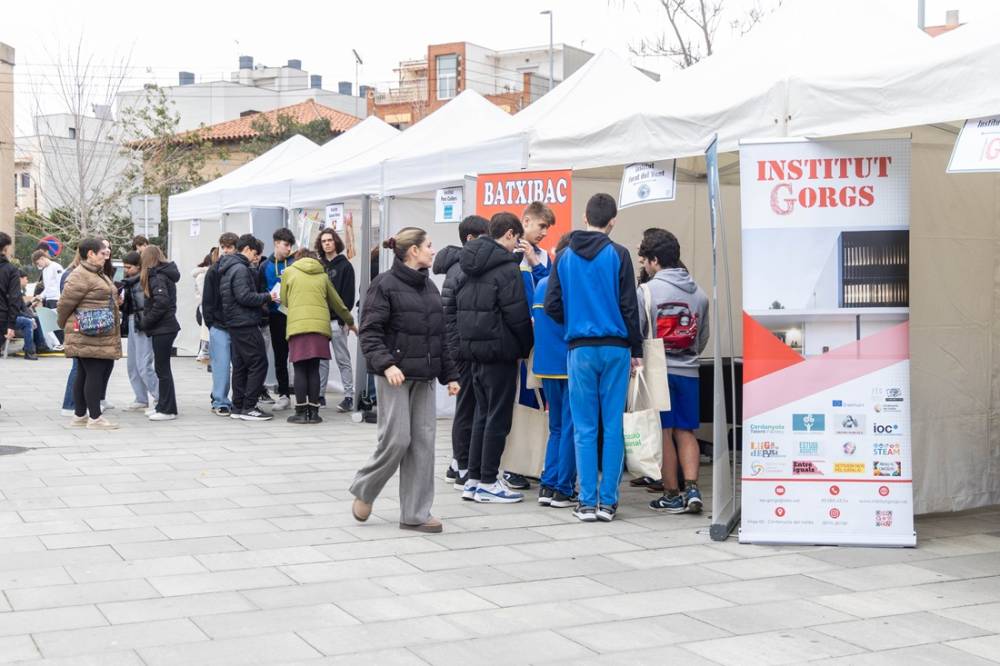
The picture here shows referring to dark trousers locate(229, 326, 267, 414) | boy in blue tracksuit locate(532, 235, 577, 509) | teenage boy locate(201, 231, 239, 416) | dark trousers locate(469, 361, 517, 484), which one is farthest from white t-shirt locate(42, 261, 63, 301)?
boy in blue tracksuit locate(532, 235, 577, 509)

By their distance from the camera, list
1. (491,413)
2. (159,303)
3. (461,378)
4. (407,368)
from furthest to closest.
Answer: (159,303) → (461,378) → (491,413) → (407,368)

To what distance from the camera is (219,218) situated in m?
18.8

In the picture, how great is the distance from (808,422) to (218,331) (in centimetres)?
737

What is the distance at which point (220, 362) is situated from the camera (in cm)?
1252

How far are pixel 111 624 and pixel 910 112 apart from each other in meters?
4.49

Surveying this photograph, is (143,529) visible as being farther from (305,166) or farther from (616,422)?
(305,166)

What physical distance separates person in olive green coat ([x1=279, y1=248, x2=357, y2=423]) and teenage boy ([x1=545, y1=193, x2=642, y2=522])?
15.7ft

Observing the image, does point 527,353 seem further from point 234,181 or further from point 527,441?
point 234,181

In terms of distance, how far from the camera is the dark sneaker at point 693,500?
7.52m

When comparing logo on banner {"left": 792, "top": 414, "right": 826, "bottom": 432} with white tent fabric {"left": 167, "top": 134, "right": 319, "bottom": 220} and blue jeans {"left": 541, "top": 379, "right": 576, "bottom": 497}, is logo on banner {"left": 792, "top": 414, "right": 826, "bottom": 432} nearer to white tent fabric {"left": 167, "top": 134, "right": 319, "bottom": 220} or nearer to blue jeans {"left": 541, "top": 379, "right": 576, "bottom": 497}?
blue jeans {"left": 541, "top": 379, "right": 576, "bottom": 497}

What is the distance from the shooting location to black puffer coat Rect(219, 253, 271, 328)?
11906 mm

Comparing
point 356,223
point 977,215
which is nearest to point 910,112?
point 977,215

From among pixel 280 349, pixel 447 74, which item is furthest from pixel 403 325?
pixel 447 74

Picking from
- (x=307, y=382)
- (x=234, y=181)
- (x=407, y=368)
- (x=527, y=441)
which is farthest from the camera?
(x=234, y=181)
